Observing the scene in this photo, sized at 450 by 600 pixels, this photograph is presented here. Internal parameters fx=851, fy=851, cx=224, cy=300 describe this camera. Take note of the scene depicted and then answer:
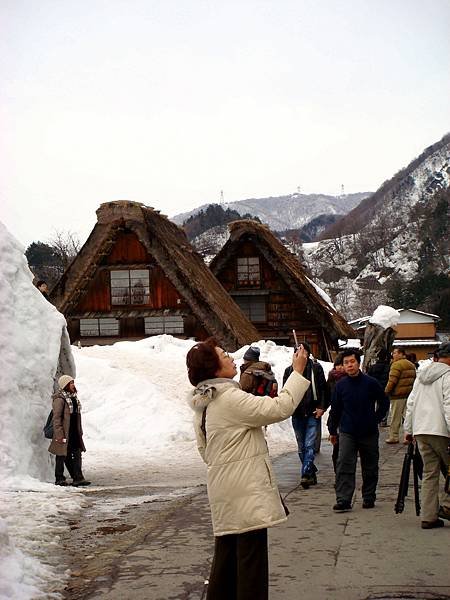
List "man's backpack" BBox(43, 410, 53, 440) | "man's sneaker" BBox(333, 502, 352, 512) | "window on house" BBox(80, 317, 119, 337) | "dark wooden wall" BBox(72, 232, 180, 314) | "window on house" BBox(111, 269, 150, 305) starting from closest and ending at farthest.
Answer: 1. "man's sneaker" BBox(333, 502, 352, 512)
2. "man's backpack" BBox(43, 410, 53, 440)
3. "dark wooden wall" BBox(72, 232, 180, 314)
4. "window on house" BBox(111, 269, 150, 305)
5. "window on house" BBox(80, 317, 119, 337)

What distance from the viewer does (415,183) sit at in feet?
562

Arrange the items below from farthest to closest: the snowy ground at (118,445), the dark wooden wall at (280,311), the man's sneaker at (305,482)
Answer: the dark wooden wall at (280,311)
the man's sneaker at (305,482)
the snowy ground at (118,445)

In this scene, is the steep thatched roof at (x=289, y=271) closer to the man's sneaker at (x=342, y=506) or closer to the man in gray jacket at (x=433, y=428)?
the man's sneaker at (x=342, y=506)

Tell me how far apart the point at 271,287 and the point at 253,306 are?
1105mm

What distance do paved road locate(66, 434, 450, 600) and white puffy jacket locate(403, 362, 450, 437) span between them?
888mm

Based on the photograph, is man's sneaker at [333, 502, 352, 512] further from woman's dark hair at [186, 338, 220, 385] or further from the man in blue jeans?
woman's dark hair at [186, 338, 220, 385]

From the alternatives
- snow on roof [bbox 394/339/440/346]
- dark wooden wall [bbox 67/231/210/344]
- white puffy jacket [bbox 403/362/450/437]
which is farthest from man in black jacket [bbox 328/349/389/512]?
snow on roof [bbox 394/339/440/346]

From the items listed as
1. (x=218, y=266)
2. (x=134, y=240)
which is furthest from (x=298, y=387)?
(x=218, y=266)

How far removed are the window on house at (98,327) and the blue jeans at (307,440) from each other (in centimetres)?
1951

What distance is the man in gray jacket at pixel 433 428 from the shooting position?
762cm

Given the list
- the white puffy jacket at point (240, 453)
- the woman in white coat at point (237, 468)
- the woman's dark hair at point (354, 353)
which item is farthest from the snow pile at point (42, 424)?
the woman's dark hair at point (354, 353)

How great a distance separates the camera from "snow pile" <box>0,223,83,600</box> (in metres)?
8.85

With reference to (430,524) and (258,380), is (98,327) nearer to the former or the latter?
(258,380)

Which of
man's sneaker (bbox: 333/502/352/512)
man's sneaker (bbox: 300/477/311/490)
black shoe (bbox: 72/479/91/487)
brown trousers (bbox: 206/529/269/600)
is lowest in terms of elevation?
black shoe (bbox: 72/479/91/487)
